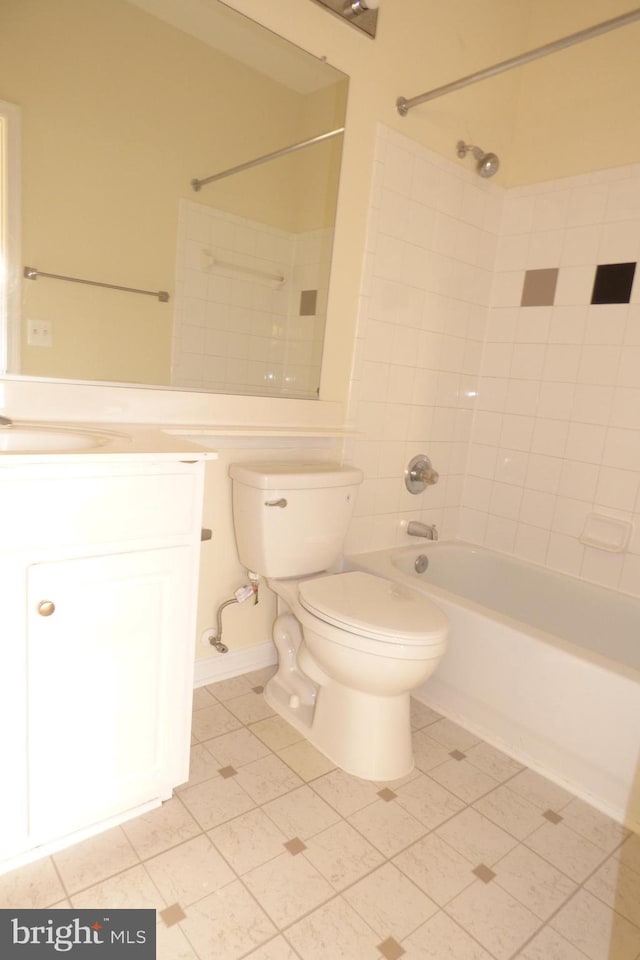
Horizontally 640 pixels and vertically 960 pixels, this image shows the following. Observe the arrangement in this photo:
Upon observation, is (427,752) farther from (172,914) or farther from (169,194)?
(169,194)

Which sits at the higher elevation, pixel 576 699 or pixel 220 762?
pixel 576 699

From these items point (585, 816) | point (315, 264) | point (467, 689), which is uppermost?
point (315, 264)

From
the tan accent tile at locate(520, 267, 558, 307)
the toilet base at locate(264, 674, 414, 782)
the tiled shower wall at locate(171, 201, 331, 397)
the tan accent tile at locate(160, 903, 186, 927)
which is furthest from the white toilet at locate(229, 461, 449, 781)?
the tan accent tile at locate(520, 267, 558, 307)

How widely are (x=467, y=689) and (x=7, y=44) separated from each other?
7.07ft

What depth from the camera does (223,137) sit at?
71.5 inches

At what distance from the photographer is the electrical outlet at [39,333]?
4.85 ft

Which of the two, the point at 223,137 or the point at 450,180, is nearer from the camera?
the point at 223,137

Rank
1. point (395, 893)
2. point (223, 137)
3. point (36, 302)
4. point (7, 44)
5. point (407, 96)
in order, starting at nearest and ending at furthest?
point (395, 893), point (7, 44), point (36, 302), point (223, 137), point (407, 96)

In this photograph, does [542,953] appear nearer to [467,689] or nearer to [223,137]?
[467,689]

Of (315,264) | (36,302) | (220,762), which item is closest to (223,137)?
(315,264)

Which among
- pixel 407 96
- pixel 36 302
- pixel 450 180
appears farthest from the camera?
pixel 450 180

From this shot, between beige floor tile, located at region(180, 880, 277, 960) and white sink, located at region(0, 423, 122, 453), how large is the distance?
3.18 feet

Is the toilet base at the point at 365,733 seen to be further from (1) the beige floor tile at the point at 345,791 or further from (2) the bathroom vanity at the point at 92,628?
(2) the bathroom vanity at the point at 92,628

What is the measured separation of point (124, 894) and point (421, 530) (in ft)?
5.10
